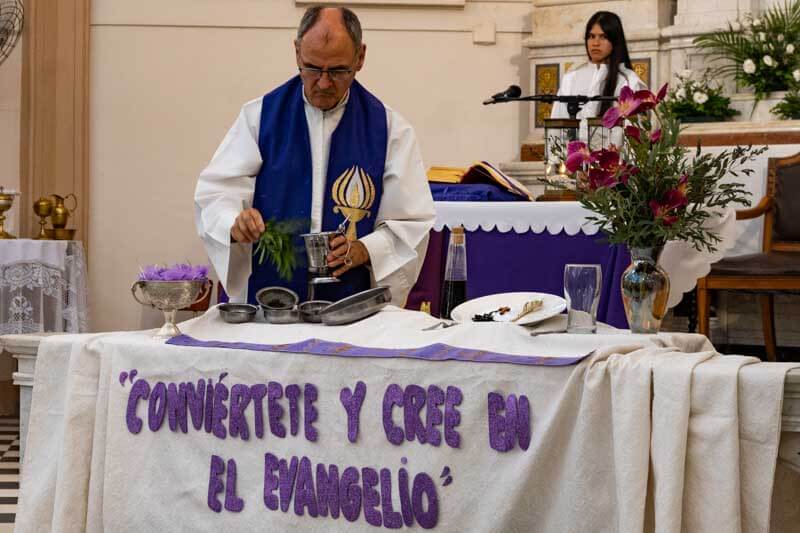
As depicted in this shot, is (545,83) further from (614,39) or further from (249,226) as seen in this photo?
(249,226)

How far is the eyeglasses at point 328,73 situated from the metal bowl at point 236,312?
69 cm

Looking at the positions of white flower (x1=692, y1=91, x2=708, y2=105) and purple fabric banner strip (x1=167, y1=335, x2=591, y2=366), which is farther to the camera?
white flower (x1=692, y1=91, x2=708, y2=105)

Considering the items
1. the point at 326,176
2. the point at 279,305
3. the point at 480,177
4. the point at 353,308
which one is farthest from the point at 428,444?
the point at 480,177

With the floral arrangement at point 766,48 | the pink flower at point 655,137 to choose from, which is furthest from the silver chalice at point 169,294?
the floral arrangement at point 766,48

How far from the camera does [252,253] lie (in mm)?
3340

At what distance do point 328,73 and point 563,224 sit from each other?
59.4 inches

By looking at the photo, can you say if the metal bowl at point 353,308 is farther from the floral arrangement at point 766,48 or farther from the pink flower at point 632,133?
the floral arrangement at point 766,48

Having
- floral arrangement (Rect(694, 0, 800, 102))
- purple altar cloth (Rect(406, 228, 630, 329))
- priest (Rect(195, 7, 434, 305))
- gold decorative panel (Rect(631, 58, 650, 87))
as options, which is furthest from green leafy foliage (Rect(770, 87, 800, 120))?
priest (Rect(195, 7, 434, 305))

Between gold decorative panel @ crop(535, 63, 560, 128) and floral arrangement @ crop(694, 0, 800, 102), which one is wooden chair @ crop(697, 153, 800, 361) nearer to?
floral arrangement @ crop(694, 0, 800, 102)

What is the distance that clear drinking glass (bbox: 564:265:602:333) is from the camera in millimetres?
2744

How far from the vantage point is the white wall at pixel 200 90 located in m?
7.89

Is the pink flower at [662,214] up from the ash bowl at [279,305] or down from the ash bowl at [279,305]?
up

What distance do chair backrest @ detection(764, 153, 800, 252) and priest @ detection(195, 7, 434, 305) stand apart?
11.2 ft

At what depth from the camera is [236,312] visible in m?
2.93
